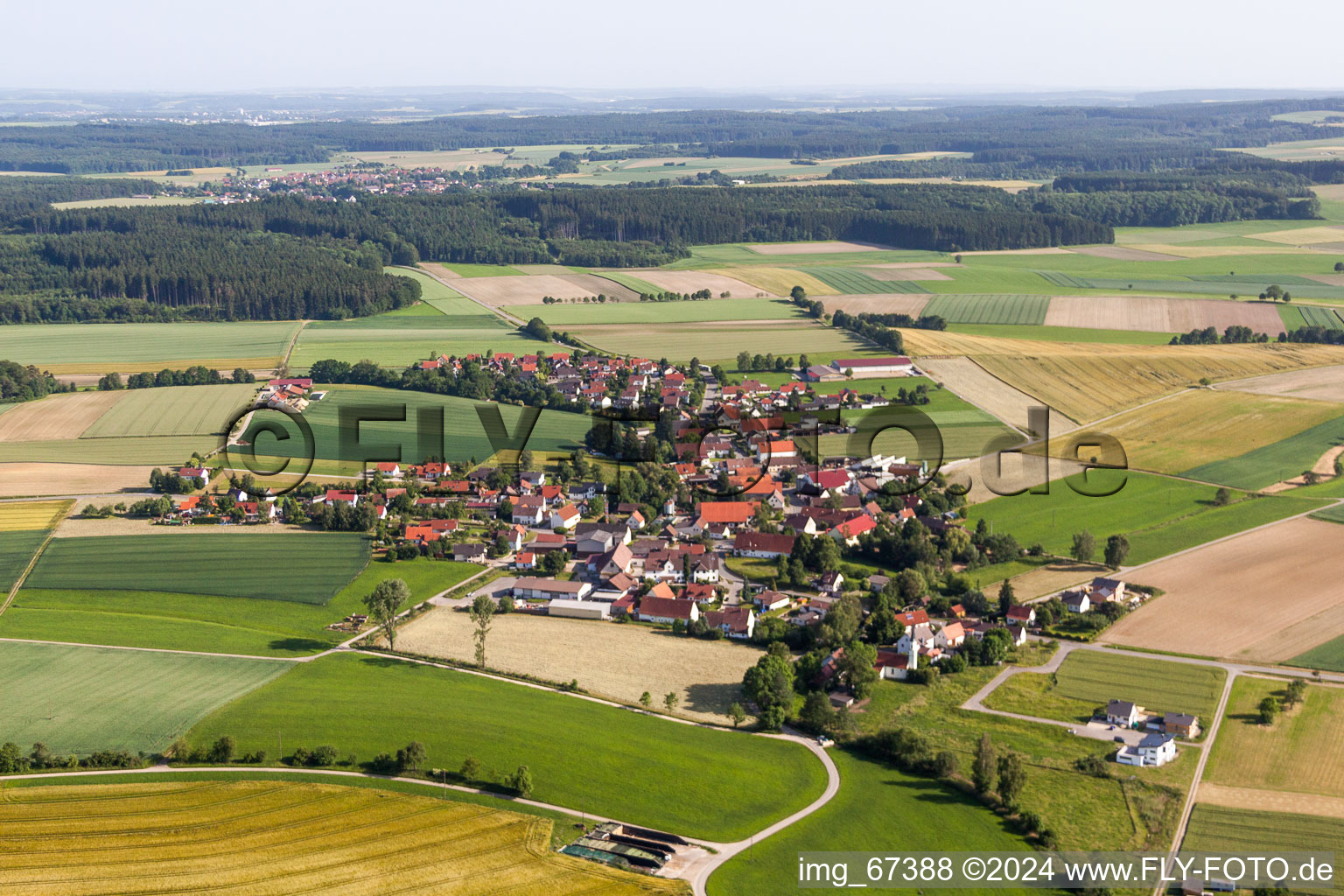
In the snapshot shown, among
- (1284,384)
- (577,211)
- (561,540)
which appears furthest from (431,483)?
(577,211)

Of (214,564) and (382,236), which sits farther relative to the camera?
(382,236)

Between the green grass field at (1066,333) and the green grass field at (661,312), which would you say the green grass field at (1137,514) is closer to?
the green grass field at (1066,333)

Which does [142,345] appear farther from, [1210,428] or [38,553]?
[1210,428]

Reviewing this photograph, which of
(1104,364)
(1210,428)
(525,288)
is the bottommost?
(1210,428)

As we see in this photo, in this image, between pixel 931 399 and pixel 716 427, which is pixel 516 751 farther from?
pixel 931 399

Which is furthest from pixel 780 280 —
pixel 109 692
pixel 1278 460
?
pixel 109 692

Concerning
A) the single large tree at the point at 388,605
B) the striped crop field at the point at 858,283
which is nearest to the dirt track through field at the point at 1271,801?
the single large tree at the point at 388,605

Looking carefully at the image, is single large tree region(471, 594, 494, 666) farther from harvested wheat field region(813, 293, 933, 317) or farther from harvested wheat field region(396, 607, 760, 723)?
harvested wheat field region(813, 293, 933, 317)
